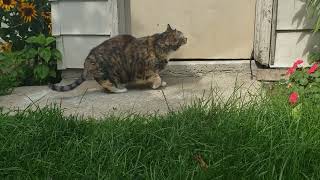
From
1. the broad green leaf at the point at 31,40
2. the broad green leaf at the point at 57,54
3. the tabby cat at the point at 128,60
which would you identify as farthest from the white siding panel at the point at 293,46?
the broad green leaf at the point at 31,40

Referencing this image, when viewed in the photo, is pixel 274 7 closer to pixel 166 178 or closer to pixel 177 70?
pixel 177 70

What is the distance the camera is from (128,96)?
4.03m

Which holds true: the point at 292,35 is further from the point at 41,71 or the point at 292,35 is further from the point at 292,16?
the point at 41,71

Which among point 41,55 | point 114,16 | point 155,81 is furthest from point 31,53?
point 155,81

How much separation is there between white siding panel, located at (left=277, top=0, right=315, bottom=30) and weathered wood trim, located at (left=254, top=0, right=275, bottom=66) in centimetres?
9

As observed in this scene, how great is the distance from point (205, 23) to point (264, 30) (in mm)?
793

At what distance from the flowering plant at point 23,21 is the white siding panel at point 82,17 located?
1.39 ft

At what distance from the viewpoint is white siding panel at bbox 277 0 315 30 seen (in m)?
4.05

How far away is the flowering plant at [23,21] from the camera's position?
4.77 metres

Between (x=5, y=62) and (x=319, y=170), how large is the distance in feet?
10.9

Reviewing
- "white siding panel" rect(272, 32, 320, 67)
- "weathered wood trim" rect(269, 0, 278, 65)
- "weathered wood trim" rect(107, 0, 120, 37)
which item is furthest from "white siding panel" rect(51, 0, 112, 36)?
"white siding panel" rect(272, 32, 320, 67)

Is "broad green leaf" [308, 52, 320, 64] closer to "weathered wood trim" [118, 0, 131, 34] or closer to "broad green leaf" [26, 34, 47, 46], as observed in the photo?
"weathered wood trim" [118, 0, 131, 34]

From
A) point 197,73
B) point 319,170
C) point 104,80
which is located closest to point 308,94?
point 319,170

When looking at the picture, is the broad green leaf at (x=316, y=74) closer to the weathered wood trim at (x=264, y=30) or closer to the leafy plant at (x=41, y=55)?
the weathered wood trim at (x=264, y=30)
